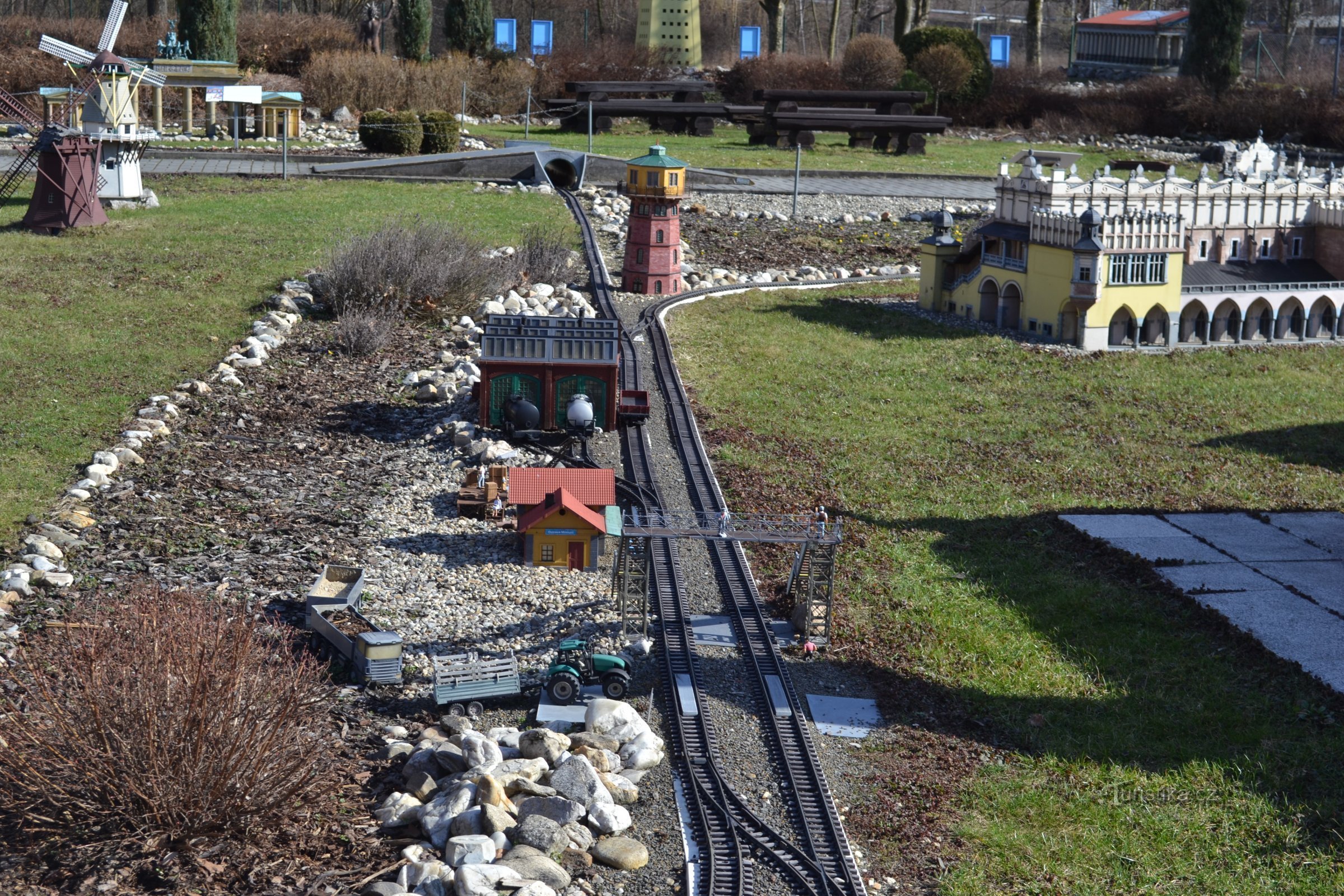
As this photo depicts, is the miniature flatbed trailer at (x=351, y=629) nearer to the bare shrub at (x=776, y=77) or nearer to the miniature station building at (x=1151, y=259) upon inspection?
the miniature station building at (x=1151, y=259)

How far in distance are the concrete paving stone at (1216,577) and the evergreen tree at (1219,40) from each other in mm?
54201

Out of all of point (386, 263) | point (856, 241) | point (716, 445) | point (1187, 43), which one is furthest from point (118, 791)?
point (1187, 43)

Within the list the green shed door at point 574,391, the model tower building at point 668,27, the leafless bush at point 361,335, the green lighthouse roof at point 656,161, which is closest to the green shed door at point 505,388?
the green shed door at point 574,391

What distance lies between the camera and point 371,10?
58.9m

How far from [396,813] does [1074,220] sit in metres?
20.8

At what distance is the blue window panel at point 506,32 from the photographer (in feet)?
217

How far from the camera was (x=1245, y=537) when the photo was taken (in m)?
17.7

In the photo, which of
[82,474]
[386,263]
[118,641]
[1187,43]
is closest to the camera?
[118,641]

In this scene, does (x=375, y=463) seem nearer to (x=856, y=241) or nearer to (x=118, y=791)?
(x=118, y=791)

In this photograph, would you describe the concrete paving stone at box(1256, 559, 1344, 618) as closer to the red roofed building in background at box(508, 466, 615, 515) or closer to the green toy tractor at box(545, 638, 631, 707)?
the red roofed building in background at box(508, 466, 615, 515)

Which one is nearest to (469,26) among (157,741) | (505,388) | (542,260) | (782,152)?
(782,152)

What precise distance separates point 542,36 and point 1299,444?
53335 millimetres

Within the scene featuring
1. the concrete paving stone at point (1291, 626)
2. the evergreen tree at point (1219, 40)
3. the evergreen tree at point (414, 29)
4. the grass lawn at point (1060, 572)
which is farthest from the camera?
the evergreen tree at point (1219, 40)

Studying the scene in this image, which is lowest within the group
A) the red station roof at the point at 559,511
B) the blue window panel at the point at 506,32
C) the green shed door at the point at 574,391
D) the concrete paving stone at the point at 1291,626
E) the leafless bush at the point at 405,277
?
the concrete paving stone at the point at 1291,626
